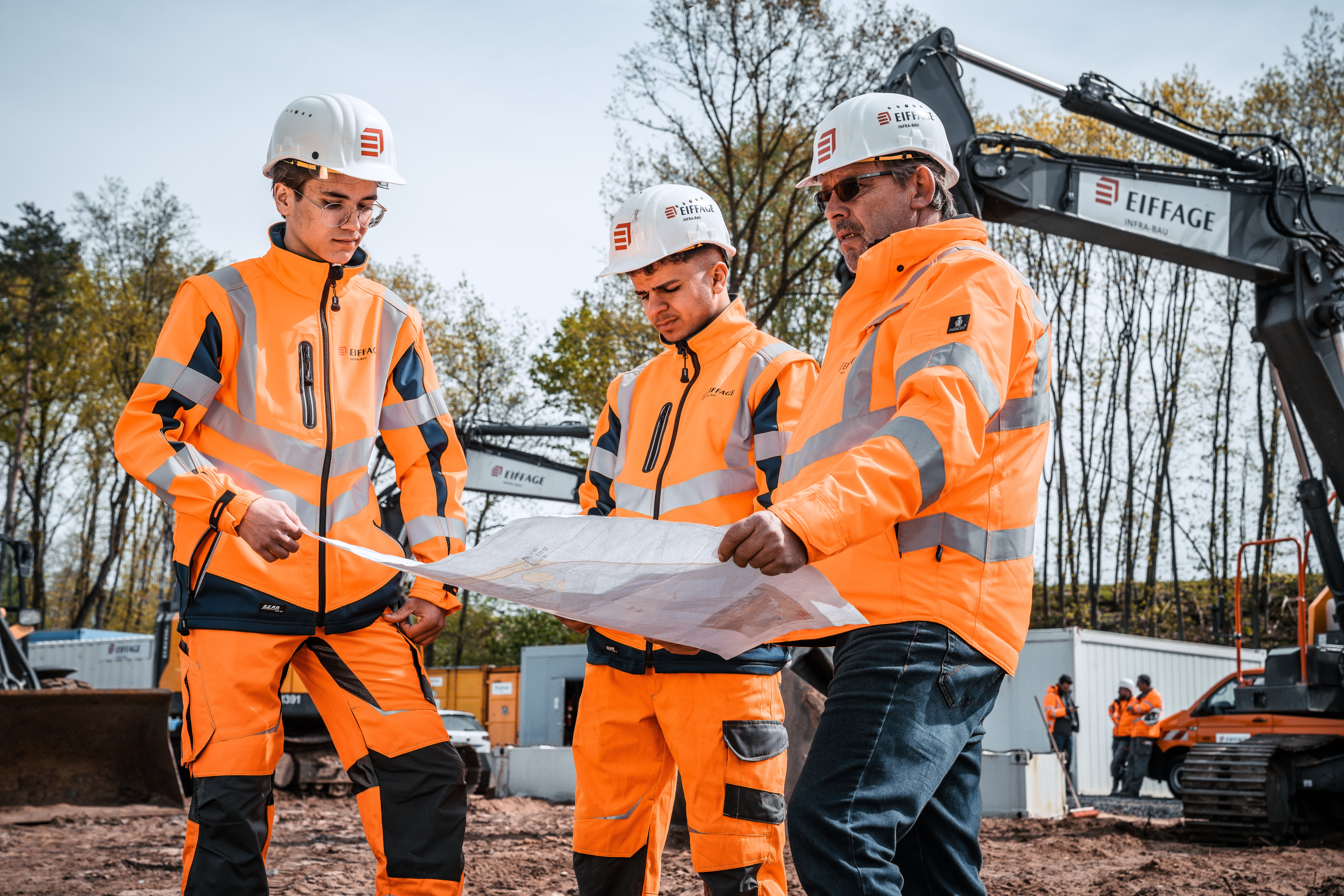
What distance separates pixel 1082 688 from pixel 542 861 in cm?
1400

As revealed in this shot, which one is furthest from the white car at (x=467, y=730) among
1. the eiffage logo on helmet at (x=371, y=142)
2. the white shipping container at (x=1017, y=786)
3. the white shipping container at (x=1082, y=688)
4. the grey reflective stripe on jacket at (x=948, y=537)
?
the grey reflective stripe on jacket at (x=948, y=537)

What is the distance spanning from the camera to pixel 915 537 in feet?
7.41

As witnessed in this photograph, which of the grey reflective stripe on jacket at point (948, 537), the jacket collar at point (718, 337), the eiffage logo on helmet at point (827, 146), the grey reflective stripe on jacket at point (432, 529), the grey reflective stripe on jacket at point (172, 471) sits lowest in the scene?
the grey reflective stripe on jacket at point (948, 537)

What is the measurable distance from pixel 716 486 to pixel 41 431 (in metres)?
35.7

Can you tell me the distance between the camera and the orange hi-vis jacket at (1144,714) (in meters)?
17.5

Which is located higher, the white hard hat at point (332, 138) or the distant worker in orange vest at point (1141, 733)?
the white hard hat at point (332, 138)

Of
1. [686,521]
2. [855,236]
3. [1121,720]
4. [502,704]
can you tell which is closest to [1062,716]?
[1121,720]

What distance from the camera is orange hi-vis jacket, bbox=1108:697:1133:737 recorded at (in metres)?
17.9

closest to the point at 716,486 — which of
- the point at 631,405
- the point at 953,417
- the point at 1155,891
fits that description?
the point at 631,405

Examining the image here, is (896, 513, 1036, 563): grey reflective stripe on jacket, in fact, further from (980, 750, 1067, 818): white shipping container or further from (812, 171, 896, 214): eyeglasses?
(980, 750, 1067, 818): white shipping container

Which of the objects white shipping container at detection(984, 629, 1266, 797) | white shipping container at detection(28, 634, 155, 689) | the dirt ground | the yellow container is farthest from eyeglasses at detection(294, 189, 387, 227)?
white shipping container at detection(28, 634, 155, 689)

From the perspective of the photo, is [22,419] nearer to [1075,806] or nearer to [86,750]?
[86,750]

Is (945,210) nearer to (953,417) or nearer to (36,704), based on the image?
(953,417)

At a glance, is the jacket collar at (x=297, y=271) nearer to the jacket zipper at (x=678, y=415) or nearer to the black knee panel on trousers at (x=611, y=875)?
the jacket zipper at (x=678, y=415)
